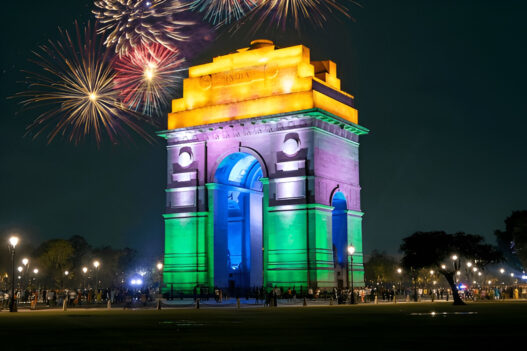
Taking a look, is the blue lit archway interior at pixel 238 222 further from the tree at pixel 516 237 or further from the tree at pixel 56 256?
the tree at pixel 56 256

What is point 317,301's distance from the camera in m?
51.5

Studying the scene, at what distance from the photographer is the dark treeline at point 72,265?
11925 centimetres

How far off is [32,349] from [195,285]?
141ft

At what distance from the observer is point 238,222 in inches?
2606

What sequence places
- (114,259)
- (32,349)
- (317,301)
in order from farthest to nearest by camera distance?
(114,259) < (317,301) < (32,349)

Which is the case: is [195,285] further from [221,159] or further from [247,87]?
[247,87]

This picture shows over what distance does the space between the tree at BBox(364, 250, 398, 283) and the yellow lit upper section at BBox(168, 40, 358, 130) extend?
84.7 m

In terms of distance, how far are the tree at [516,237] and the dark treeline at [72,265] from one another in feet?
189

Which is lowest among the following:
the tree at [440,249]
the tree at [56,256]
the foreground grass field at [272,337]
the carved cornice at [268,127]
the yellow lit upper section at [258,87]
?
the foreground grass field at [272,337]

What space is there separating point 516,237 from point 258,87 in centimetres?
4450

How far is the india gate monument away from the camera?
55875mm

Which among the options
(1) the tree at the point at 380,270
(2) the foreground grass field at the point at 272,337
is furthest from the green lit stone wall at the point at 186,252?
(1) the tree at the point at 380,270

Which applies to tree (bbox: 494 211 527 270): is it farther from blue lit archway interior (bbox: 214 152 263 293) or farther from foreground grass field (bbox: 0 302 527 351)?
foreground grass field (bbox: 0 302 527 351)

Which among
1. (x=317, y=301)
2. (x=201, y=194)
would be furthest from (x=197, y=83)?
(x=317, y=301)
